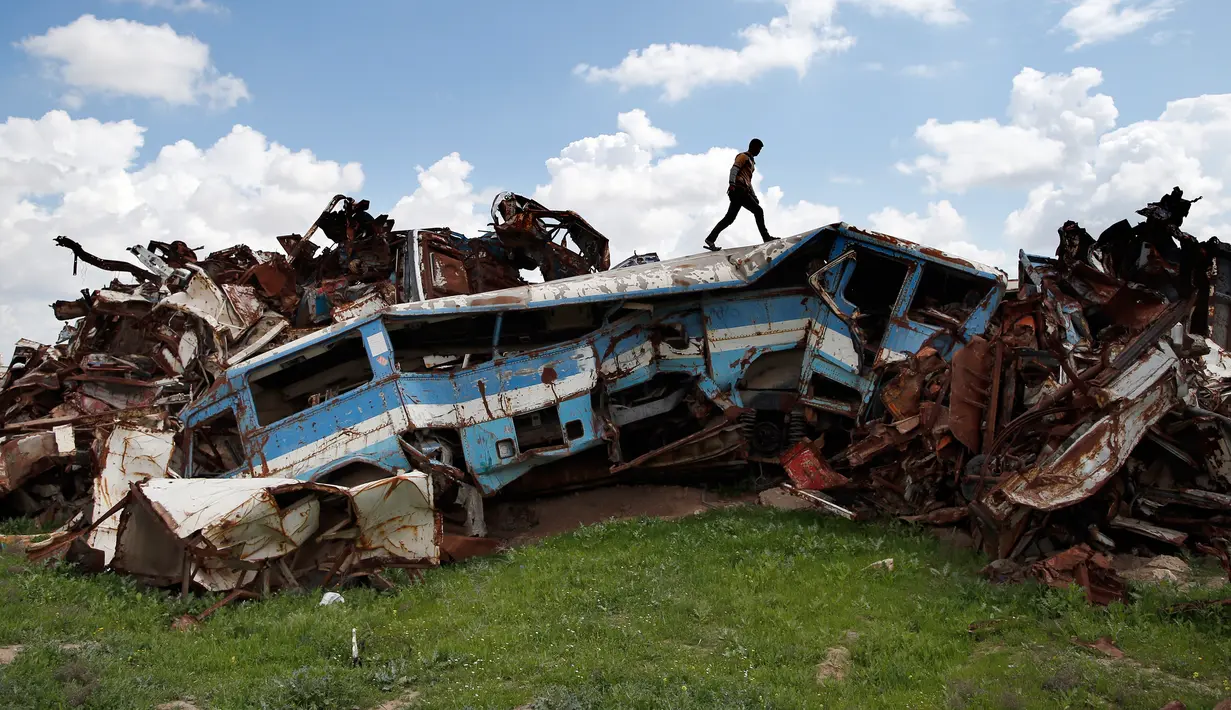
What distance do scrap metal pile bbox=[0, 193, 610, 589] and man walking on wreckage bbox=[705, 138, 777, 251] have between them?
185cm

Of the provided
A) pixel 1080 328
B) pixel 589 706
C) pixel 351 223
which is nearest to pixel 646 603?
pixel 589 706

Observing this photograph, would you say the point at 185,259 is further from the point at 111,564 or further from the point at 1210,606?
the point at 1210,606

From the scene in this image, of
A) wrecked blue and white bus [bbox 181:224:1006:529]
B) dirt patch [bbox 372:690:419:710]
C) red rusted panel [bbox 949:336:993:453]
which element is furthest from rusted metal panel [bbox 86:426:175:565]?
red rusted panel [bbox 949:336:993:453]

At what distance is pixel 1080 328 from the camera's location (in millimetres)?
9172

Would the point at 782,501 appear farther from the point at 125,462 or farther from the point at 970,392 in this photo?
the point at 125,462

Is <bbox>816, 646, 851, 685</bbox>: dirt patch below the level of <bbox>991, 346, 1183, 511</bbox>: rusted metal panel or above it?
below

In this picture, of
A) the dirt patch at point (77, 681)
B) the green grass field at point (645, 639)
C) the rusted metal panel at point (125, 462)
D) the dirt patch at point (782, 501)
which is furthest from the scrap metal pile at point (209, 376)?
the dirt patch at point (782, 501)

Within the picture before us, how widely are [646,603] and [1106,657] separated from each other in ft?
9.12

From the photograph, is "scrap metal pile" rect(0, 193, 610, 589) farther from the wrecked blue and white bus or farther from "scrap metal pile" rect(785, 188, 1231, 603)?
"scrap metal pile" rect(785, 188, 1231, 603)

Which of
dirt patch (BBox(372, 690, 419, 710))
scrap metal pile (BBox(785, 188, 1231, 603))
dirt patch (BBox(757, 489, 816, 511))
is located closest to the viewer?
dirt patch (BBox(372, 690, 419, 710))

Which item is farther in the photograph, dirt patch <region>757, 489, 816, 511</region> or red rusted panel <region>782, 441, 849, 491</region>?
dirt patch <region>757, 489, 816, 511</region>

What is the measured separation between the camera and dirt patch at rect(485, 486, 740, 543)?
923cm

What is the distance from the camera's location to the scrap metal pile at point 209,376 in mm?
6852

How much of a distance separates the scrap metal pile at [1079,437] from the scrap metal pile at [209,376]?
4263mm
